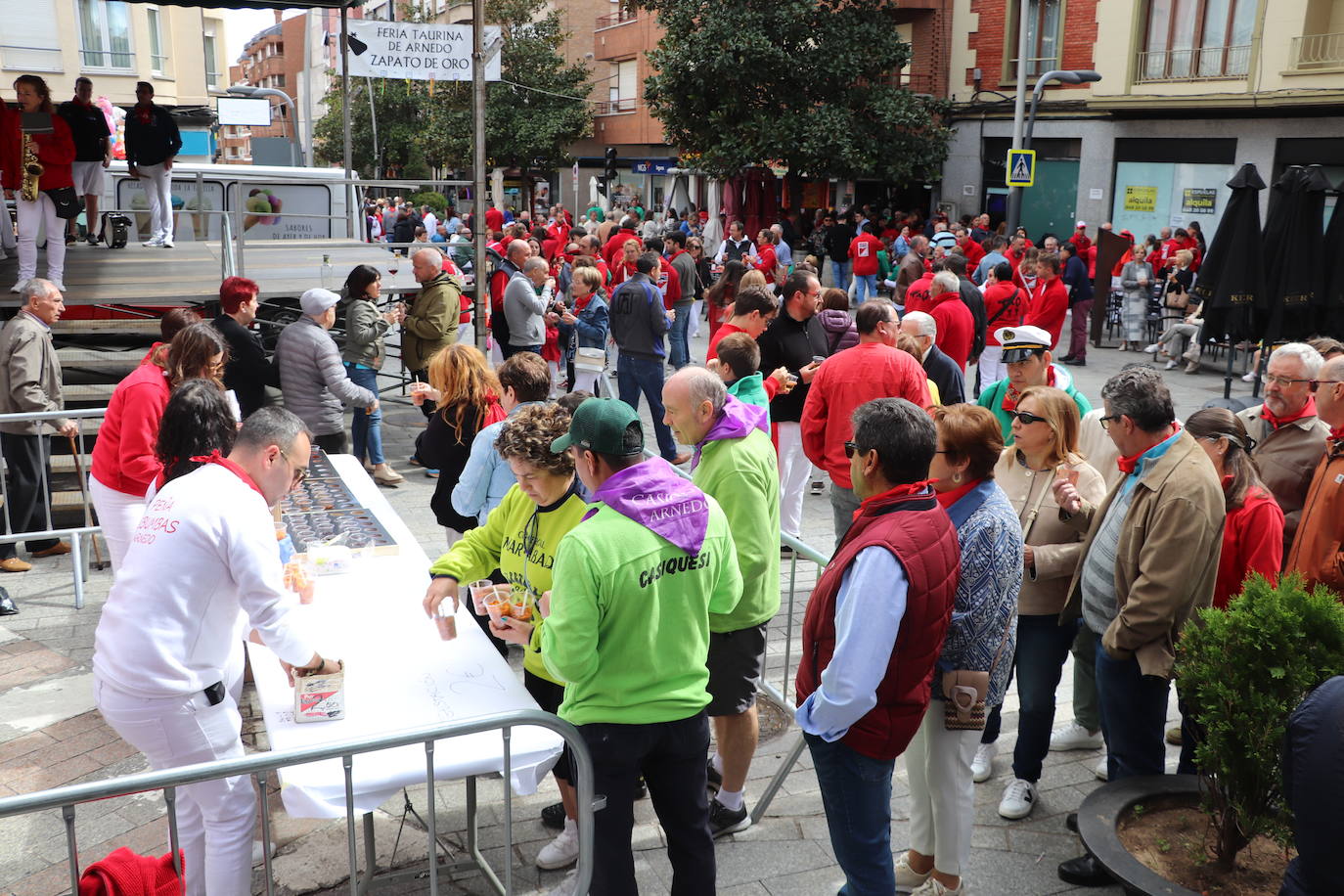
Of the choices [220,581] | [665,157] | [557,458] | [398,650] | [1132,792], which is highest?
[665,157]

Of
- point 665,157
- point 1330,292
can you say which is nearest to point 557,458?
point 1330,292

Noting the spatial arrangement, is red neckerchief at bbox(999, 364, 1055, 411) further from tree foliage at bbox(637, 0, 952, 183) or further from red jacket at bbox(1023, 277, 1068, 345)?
tree foliage at bbox(637, 0, 952, 183)

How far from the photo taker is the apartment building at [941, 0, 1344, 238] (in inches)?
786

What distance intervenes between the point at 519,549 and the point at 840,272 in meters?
18.3

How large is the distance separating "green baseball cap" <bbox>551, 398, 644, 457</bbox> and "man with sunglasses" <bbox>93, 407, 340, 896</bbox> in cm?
103

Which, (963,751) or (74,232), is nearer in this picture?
(963,751)

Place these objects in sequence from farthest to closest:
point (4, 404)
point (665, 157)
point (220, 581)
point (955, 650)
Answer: point (665, 157), point (4, 404), point (955, 650), point (220, 581)

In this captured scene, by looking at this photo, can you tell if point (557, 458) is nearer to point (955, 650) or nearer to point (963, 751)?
point (955, 650)

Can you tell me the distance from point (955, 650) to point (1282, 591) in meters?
0.99

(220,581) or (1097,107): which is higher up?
(1097,107)

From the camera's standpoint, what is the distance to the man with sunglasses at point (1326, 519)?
4562mm

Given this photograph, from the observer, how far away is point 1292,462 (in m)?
5.20

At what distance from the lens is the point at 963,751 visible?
12.2 ft

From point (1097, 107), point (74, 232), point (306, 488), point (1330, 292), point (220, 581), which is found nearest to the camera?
point (220, 581)
